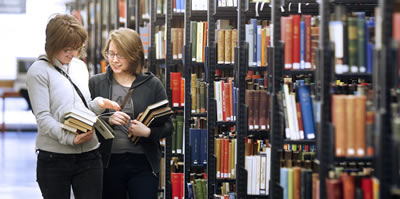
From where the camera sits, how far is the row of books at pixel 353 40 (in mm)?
3465

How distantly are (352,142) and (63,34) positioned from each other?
1.58m

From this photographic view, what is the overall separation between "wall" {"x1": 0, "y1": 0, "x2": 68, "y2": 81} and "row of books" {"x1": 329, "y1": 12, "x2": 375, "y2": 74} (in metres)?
14.8

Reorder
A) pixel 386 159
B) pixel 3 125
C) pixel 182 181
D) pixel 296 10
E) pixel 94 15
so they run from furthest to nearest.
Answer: pixel 3 125, pixel 94 15, pixel 182 181, pixel 296 10, pixel 386 159

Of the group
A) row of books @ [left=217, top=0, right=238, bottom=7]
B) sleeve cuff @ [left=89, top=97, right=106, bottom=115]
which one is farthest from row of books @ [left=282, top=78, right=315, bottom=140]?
row of books @ [left=217, top=0, right=238, bottom=7]

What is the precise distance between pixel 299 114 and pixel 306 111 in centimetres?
5

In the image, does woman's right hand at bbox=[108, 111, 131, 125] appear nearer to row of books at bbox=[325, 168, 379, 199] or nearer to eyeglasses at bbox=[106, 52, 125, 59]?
eyeglasses at bbox=[106, 52, 125, 59]

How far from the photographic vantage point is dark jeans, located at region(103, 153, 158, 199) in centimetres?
412

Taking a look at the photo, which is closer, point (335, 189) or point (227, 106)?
point (335, 189)

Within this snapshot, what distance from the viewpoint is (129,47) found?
4270 mm

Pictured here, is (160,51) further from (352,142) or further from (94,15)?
(94,15)

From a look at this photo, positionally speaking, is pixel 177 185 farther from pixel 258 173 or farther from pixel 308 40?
pixel 308 40

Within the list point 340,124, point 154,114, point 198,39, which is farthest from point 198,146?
point 340,124

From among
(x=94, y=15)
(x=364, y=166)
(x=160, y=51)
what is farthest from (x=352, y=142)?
(x=94, y=15)

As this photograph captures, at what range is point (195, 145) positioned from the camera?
6.20 m
